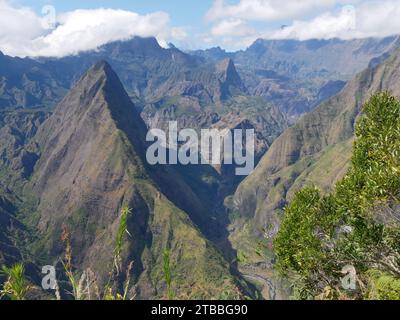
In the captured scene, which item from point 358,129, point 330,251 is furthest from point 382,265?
point 358,129
